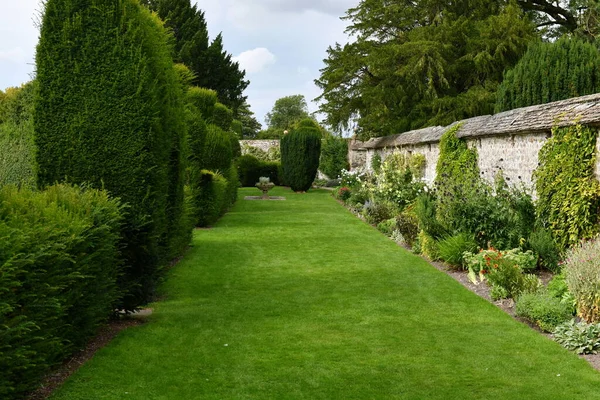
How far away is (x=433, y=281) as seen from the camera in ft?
30.8

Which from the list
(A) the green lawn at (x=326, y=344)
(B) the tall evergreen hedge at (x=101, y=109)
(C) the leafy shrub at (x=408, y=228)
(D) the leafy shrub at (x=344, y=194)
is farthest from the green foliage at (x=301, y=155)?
(B) the tall evergreen hedge at (x=101, y=109)

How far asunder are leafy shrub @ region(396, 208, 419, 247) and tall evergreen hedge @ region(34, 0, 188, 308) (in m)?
7.36

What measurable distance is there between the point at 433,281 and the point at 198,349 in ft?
15.0

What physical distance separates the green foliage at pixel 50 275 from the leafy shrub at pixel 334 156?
31.5 meters

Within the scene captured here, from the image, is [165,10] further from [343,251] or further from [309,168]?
[343,251]

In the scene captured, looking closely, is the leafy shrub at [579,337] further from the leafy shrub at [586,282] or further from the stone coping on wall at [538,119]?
the stone coping on wall at [538,119]

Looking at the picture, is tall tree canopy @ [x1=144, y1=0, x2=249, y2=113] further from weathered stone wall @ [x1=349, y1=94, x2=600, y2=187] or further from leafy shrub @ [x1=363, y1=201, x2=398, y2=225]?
weathered stone wall @ [x1=349, y1=94, x2=600, y2=187]

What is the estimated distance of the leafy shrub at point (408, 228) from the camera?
1309 cm

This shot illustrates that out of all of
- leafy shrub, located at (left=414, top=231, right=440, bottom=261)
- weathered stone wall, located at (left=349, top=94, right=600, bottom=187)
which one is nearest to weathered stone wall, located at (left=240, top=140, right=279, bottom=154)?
weathered stone wall, located at (left=349, top=94, right=600, bottom=187)

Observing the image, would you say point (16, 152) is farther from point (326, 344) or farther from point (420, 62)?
point (420, 62)

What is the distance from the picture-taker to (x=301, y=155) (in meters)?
29.8

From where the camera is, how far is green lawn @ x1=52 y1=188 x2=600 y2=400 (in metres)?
5.01

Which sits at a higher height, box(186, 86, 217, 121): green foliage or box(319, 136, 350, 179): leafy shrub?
box(186, 86, 217, 121): green foliage

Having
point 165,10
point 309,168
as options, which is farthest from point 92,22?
point 165,10
